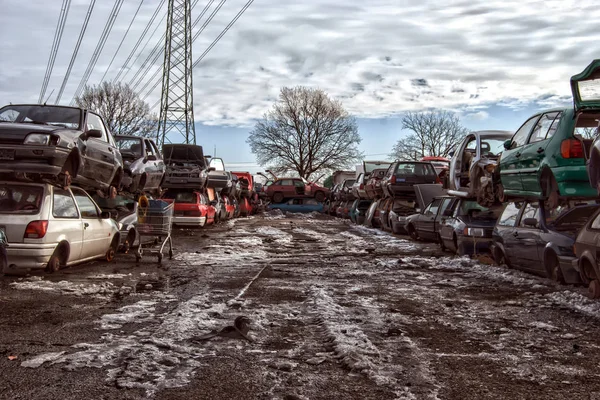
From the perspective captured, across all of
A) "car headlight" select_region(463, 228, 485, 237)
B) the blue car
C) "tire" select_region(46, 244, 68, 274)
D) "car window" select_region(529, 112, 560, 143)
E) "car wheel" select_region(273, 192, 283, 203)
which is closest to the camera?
"tire" select_region(46, 244, 68, 274)

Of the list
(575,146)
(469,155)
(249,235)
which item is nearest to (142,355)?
(575,146)

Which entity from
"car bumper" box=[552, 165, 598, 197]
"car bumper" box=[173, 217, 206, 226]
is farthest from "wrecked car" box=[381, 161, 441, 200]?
"car bumper" box=[552, 165, 598, 197]

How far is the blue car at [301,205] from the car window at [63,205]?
27.5 m

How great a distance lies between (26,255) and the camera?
8.34 meters

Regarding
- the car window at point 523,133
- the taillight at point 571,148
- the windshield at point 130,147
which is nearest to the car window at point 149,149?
the windshield at point 130,147

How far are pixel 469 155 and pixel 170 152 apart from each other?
40.3ft

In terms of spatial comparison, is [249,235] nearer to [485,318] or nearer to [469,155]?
[469,155]

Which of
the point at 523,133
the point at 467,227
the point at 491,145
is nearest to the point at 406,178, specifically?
the point at 491,145

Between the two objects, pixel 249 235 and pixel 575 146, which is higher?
pixel 575 146

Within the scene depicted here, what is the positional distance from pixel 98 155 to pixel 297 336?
7.46 metres

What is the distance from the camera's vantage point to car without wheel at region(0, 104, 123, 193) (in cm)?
941

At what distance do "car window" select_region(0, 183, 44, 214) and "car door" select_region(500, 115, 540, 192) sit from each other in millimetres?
7646

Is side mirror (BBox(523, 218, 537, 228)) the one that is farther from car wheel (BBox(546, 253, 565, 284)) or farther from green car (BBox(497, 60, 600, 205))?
car wheel (BBox(546, 253, 565, 284))

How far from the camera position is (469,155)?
1470 centimetres
